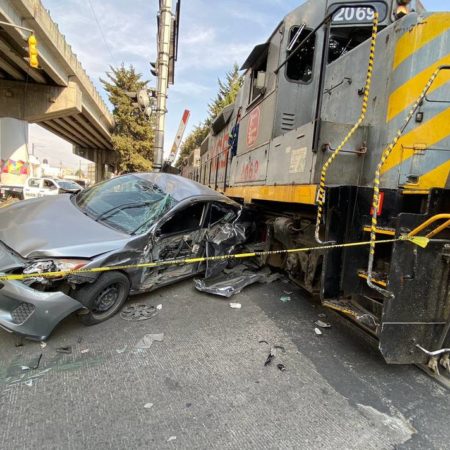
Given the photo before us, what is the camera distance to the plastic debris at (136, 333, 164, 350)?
3104 mm

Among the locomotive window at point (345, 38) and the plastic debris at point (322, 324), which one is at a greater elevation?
the locomotive window at point (345, 38)

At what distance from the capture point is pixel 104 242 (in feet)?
11.2

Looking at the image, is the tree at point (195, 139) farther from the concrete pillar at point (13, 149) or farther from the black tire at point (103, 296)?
the black tire at point (103, 296)

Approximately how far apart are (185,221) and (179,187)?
537mm

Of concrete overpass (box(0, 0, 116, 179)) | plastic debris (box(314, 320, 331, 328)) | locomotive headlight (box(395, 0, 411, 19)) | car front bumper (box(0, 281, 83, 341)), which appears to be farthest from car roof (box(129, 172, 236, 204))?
concrete overpass (box(0, 0, 116, 179))

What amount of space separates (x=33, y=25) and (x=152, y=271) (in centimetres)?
1286

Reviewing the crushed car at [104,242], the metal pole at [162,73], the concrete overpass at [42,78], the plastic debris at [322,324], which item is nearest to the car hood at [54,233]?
the crushed car at [104,242]

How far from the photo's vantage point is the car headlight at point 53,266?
114 inches

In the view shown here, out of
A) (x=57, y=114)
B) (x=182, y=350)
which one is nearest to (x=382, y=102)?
(x=182, y=350)

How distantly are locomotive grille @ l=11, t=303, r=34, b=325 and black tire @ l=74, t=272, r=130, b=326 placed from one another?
444 millimetres

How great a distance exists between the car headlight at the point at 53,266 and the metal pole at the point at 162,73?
789cm

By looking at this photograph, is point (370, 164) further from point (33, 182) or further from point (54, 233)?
point (33, 182)

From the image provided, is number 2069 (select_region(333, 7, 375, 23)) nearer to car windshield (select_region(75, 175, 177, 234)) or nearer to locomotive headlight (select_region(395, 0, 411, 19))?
locomotive headlight (select_region(395, 0, 411, 19))

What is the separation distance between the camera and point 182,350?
10.1ft
